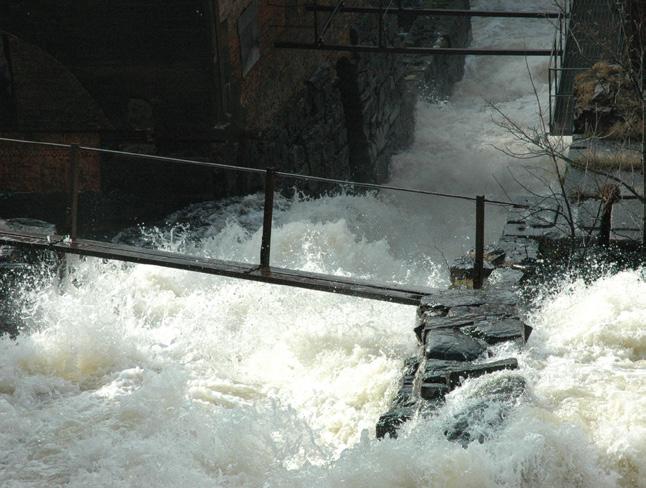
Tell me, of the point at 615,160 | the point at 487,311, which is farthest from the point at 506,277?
the point at 615,160

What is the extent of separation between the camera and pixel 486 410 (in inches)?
250

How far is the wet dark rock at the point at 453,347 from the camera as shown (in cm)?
722

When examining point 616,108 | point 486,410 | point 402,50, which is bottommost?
point 486,410

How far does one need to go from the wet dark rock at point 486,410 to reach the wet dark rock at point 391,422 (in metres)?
0.34

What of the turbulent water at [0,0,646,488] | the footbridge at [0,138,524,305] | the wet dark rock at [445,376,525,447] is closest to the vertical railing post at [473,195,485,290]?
the footbridge at [0,138,524,305]

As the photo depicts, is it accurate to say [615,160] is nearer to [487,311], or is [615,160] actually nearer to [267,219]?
[267,219]

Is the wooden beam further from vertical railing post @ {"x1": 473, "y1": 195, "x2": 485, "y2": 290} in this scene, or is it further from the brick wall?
the brick wall

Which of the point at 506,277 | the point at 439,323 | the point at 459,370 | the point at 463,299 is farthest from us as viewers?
the point at 506,277

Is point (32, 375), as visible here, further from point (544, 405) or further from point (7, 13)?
point (7, 13)

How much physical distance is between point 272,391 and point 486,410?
219cm

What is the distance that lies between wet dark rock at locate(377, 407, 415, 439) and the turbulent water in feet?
0.28

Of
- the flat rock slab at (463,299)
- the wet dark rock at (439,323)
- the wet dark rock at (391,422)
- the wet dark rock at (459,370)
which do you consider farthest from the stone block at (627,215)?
the wet dark rock at (391,422)

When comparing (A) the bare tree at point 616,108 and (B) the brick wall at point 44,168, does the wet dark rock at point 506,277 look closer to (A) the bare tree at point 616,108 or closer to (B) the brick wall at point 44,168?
(A) the bare tree at point 616,108

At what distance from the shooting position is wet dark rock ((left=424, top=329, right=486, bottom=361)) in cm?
722
